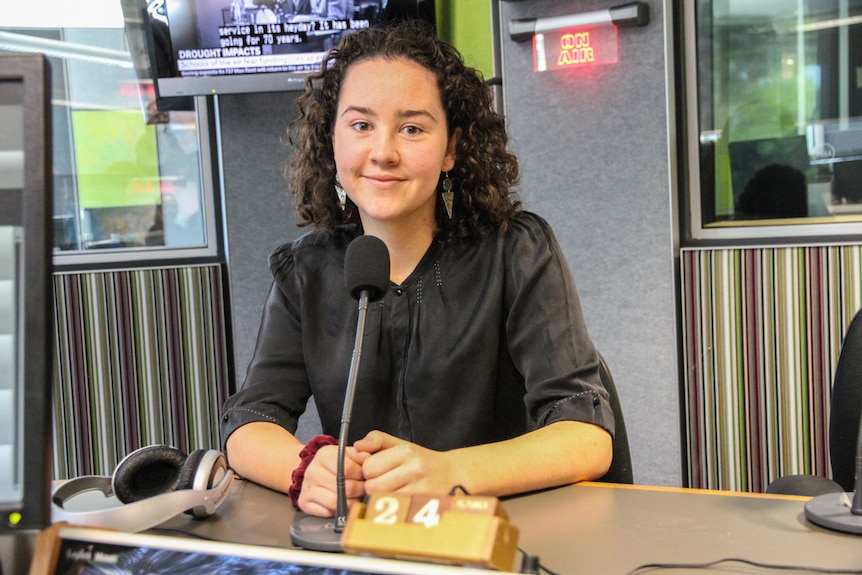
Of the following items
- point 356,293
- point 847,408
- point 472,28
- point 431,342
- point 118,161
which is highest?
point 472,28

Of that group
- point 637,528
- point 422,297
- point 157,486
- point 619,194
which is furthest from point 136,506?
point 619,194

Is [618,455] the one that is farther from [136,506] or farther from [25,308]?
[25,308]

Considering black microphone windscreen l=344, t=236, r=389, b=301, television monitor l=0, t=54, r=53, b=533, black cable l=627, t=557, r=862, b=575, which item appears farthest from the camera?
black microphone windscreen l=344, t=236, r=389, b=301

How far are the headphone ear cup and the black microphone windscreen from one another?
31 centimetres

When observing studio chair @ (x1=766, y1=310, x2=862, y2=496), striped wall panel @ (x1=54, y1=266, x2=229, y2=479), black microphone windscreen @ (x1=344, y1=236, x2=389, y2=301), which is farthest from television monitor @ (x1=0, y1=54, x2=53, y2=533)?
striped wall panel @ (x1=54, y1=266, x2=229, y2=479)

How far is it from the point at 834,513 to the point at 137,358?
2.48m

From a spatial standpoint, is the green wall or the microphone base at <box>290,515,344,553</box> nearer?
the microphone base at <box>290,515,344,553</box>

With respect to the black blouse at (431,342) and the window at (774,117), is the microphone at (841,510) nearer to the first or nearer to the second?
the black blouse at (431,342)

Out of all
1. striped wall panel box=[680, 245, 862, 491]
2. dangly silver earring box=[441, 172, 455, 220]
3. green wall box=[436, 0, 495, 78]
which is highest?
green wall box=[436, 0, 495, 78]

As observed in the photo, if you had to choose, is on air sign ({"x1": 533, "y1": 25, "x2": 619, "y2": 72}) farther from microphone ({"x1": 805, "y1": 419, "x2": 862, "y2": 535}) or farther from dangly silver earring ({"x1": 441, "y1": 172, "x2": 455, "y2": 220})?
microphone ({"x1": 805, "y1": 419, "x2": 862, "y2": 535})

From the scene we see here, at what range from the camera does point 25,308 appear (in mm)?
603

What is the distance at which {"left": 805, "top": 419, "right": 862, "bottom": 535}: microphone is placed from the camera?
32.9 inches

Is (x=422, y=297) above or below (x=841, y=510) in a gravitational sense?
above

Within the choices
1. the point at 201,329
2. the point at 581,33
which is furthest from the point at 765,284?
the point at 201,329
